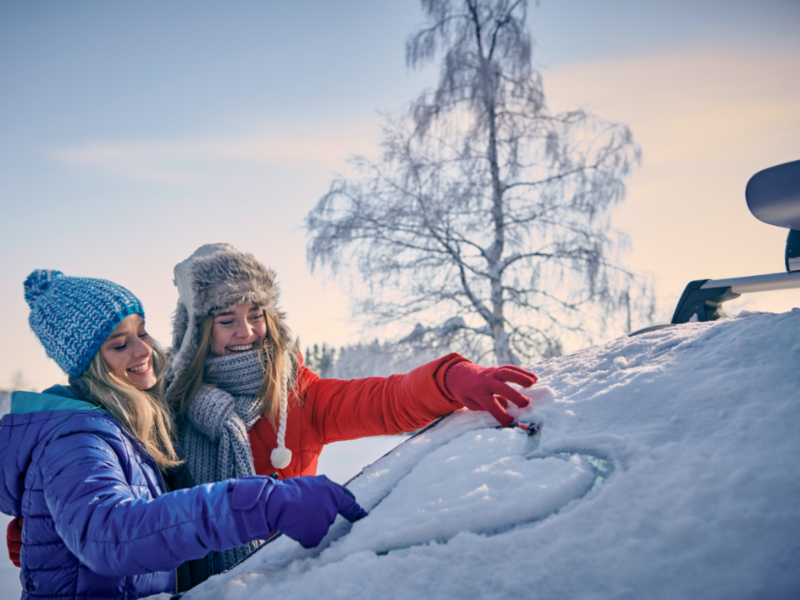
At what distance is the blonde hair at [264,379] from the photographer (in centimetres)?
198

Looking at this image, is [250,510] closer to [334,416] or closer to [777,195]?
[334,416]

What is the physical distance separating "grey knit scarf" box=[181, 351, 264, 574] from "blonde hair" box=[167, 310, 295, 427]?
28mm

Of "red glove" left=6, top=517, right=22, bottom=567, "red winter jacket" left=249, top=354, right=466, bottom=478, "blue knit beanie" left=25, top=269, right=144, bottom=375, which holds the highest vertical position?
"blue knit beanie" left=25, top=269, right=144, bottom=375

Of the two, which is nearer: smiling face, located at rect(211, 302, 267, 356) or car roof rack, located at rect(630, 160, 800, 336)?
Result: car roof rack, located at rect(630, 160, 800, 336)

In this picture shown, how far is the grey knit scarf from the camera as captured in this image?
1.81 metres

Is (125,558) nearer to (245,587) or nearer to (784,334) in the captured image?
(245,587)

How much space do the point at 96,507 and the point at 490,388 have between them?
1.00 m

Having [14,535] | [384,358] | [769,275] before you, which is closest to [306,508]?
[14,535]

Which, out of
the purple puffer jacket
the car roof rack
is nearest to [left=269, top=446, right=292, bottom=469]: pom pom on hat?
the purple puffer jacket

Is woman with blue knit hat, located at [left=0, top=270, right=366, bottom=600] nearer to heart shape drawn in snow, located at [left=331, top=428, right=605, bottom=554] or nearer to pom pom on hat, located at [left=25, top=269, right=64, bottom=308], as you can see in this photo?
pom pom on hat, located at [left=25, top=269, right=64, bottom=308]

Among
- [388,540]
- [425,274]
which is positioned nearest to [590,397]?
[388,540]

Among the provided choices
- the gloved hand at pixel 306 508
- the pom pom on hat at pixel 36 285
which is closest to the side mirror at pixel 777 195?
the gloved hand at pixel 306 508

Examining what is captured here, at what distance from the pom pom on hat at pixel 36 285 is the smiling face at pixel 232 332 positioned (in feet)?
2.07

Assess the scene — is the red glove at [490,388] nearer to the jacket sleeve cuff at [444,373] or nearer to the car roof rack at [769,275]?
the jacket sleeve cuff at [444,373]
